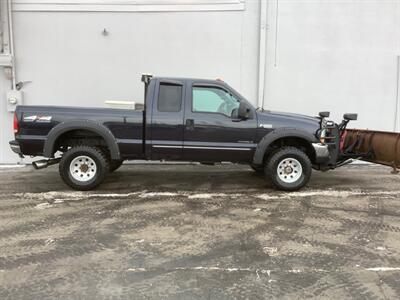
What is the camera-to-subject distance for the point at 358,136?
906cm

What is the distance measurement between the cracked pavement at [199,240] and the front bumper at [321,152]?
0.59 m

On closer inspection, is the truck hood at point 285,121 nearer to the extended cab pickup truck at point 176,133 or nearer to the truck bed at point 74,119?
the extended cab pickup truck at point 176,133

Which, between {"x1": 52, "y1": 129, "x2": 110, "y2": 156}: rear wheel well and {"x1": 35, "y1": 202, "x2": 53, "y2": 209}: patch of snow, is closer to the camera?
{"x1": 35, "y1": 202, "x2": 53, "y2": 209}: patch of snow

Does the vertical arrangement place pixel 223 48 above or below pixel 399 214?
above

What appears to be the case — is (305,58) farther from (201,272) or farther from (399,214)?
(201,272)

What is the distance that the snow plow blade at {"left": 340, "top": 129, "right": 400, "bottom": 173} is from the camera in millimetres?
8305

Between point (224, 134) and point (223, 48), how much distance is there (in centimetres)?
379

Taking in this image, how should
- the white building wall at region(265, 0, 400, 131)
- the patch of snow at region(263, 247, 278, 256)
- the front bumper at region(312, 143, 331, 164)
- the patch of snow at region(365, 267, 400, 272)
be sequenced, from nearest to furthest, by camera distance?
the patch of snow at region(365, 267, 400, 272)
the patch of snow at region(263, 247, 278, 256)
the front bumper at region(312, 143, 331, 164)
the white building wall at region(265, 0, 400, 131)

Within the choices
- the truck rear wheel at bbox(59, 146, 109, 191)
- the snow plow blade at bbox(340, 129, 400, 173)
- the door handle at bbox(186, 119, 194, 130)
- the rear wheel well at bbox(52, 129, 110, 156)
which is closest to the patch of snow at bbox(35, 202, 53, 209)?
the truck rear wheel at bbox(59, 146, 109, 191)

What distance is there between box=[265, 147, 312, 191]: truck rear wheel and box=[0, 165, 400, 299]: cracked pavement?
0.68ft

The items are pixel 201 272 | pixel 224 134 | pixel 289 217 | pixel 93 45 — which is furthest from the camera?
pixel 93 45

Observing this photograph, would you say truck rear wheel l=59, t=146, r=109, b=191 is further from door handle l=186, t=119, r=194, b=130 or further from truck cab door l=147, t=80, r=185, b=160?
door handle l=186, t=119, r=194, b=130

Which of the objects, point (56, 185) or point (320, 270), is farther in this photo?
point (56, 185)

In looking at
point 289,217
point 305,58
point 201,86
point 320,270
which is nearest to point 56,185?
point 201,86
